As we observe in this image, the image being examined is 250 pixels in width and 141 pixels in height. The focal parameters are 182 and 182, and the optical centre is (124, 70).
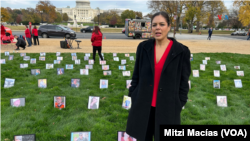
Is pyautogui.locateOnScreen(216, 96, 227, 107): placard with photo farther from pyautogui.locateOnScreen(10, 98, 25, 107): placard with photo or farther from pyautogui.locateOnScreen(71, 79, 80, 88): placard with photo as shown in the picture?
pyautogui.locateOnScreen(10, 98, 25, 107): placard with photo

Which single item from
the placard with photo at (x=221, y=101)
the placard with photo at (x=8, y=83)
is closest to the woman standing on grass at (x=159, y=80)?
the placard with photo at (x=221, y=101)

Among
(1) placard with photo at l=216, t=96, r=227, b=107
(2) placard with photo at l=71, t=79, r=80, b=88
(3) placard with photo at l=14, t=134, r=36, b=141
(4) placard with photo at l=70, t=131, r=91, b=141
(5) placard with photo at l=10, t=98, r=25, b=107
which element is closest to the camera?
(3) placard with photo at l=14, t=134, r=36, b=141

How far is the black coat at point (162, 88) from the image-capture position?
73.9 inches

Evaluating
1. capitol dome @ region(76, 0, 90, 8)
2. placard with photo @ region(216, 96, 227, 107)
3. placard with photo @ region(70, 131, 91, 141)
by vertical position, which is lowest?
placard with photo @ region(70, 131, 91, 141)

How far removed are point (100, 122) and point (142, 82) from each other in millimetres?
2103

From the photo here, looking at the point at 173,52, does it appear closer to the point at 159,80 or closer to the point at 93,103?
the point at 159,80

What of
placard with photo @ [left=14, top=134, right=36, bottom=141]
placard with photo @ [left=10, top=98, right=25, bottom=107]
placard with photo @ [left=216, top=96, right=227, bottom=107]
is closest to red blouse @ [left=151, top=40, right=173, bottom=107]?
placard with photo @ [left=14, top=134, right=36, bottom=141]

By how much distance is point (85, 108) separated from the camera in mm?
4348

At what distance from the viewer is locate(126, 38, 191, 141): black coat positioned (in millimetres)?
1876

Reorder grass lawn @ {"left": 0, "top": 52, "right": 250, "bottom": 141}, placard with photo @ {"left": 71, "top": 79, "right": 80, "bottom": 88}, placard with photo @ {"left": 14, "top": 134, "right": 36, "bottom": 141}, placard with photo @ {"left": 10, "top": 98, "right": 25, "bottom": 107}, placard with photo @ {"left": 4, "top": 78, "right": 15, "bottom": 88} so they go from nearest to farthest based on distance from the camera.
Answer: placard with photo @ {"left": 14, "top": 134, "right": 36, "bottom": 141} → grass lawn @ {"left": 0, "top": 52, "right": 250, "bottom": 141} → placard with photo @ {"left": 10, "top": 98, "right": 25, "bottom": 107} → placard with photo @ {"left": 4, "top": 78, "right": 15, "bottom": 88} → placard with photo @ {"left": 71, "top": 79, "right": 80, "bottom": 88}

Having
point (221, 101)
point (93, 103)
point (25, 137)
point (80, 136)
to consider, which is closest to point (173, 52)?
point (80, 136)

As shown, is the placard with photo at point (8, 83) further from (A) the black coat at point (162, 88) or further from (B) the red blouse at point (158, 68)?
(B) the red blouse at point (158, 68)

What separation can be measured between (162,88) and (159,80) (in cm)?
9

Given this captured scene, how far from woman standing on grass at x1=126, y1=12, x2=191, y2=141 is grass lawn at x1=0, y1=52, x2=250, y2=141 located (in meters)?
1.47
